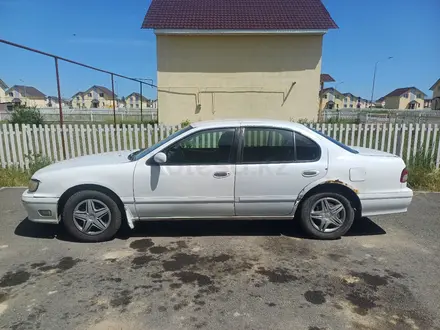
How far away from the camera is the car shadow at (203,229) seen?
4141mm

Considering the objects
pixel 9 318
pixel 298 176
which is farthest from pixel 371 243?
pixel 9 318

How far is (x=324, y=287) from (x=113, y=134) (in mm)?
6330

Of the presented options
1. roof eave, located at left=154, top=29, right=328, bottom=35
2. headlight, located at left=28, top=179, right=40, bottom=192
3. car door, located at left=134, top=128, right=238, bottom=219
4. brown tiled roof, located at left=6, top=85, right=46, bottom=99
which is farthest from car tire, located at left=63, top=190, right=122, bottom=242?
brown tiled roof, located at left=6, top=85, right=46, bottom=99

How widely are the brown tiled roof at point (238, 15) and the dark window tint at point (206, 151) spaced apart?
448 inches

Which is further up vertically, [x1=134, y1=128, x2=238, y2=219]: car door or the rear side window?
the rear side window

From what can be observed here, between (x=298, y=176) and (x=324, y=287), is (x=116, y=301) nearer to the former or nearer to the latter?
(x=324, y=287)

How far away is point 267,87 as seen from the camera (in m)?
14.8

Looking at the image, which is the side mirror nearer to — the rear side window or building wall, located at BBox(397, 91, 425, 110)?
the rear side window

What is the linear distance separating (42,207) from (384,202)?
4279mm

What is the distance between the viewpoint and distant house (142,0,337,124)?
14.0m

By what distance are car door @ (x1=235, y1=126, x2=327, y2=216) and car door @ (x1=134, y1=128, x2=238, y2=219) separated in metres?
0.14

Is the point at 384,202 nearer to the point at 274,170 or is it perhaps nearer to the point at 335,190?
the point at 335,190

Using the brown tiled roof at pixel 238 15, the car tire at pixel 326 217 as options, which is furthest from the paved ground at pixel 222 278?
the brown tiled roof at pixel 238 15

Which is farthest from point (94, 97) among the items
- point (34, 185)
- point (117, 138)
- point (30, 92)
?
point (34, 185)
